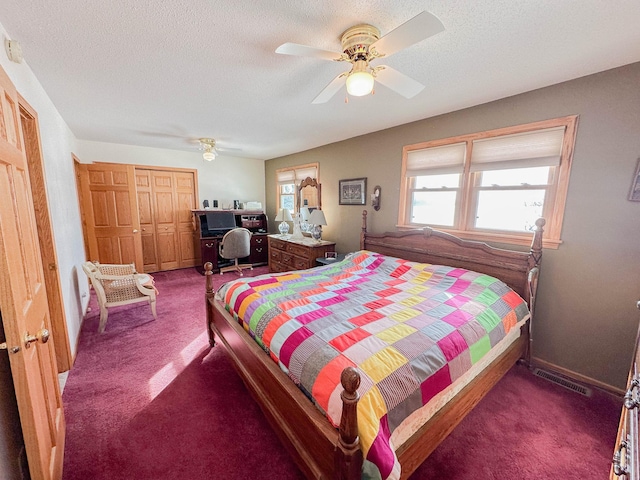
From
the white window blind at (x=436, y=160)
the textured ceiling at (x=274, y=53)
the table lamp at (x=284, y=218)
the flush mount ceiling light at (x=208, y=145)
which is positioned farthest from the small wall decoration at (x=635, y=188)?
the flush mount ceiling light at (x=208, y=145)

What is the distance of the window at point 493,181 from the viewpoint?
215cm

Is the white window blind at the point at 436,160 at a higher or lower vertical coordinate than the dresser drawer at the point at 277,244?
higher

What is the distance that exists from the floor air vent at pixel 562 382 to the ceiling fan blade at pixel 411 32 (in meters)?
2.66

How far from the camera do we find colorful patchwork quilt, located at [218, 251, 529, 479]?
1.12 metres

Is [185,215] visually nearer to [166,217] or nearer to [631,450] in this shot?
[166,217]

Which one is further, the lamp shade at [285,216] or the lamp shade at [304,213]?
the lamp shade at [285,216]

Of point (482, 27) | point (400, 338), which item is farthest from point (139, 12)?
point (400, 338)

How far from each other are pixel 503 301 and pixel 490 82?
1708 mm

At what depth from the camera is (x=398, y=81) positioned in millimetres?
1641

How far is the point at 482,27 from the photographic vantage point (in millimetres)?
1406

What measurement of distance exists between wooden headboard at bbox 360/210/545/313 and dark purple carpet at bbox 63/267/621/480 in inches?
31.1

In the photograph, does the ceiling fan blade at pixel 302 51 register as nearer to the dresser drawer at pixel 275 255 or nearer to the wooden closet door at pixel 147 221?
the dresser drawer at pixel 275 255

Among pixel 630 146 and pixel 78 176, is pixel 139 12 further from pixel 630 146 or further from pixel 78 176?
pixel 78 176

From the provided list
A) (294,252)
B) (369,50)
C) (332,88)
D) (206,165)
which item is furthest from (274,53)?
(206,165)
